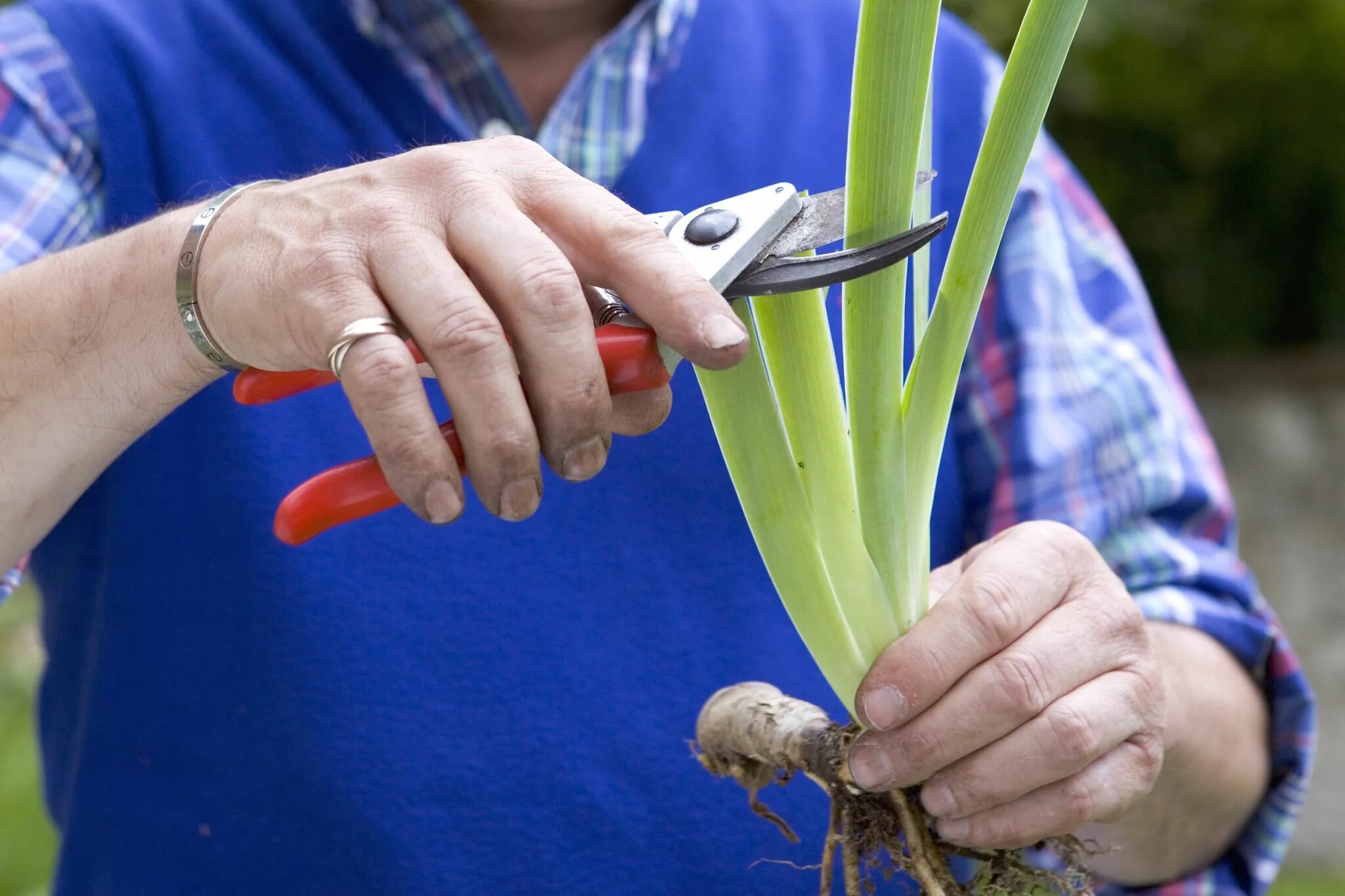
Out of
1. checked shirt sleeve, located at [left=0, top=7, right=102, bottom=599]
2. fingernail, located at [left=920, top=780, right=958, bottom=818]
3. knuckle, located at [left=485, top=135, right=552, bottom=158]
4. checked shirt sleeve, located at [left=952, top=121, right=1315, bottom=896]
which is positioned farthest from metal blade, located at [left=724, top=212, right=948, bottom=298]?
checked shirt sleeve, located at [left=0, top=7, right=102, bottom=599]

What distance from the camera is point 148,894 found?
42.8 inches

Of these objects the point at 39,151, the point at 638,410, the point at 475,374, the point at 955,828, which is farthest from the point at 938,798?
the point at 39,151

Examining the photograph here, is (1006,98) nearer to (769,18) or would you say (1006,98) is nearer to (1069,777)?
(1069,777)

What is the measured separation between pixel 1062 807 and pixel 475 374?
0.51 meters

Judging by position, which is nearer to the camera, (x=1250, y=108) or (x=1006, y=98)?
(x=1006, y=98)

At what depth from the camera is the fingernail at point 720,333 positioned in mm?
612

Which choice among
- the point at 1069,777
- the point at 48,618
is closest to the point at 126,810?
the point at 48,618

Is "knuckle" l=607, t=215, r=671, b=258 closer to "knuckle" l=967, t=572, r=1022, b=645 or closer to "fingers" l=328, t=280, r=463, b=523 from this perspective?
"fingers" l=328, t=280, r=463, b=523

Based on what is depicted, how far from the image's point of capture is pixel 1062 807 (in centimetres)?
81

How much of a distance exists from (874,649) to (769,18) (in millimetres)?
792

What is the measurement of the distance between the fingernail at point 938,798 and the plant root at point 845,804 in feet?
0.14

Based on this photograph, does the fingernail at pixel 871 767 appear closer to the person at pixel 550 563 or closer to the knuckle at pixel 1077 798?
the person at pixel 550 563

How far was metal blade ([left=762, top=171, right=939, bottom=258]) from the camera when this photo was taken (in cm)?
75

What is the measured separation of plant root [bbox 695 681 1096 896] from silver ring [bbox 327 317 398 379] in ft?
1.42
